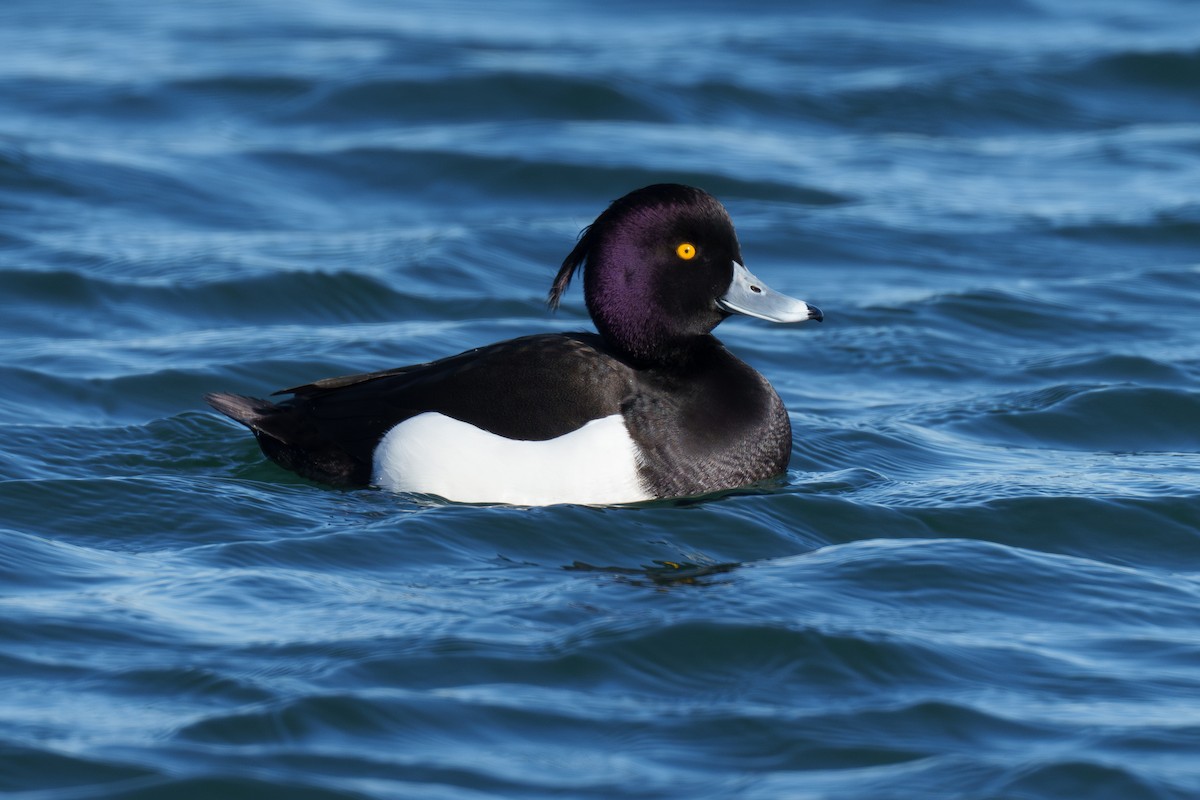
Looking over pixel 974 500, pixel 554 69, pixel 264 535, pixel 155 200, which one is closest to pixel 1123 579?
pixel 974 500

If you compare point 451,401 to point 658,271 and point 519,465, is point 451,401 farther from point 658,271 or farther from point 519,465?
point 658,271

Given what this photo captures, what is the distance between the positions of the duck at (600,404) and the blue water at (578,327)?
0.16m

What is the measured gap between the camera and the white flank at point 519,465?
634 cm

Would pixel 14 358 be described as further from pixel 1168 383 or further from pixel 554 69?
pixel 554 69

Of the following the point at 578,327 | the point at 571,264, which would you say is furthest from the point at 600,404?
the point at 578,327

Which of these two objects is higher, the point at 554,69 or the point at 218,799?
the point at 554,69

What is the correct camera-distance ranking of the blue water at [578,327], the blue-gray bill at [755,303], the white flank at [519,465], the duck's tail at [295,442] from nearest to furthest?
the blue water at [578,327]
the white flank at [519,465]
the duck's tail at [295,442]
the blue-gray bill at [755,303]

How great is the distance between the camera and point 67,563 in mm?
6004

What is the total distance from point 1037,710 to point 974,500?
6.23 feet

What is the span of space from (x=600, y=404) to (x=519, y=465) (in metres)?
0.36

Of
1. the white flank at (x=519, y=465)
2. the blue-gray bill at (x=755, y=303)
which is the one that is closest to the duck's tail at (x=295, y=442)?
the white flank at (x=519, y=465)

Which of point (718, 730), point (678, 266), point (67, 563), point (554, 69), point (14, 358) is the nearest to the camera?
point (718, 730)

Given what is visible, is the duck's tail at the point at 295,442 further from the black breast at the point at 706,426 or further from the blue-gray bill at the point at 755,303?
the blue-gray bill at the point at 755,303

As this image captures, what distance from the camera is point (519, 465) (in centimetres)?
637
